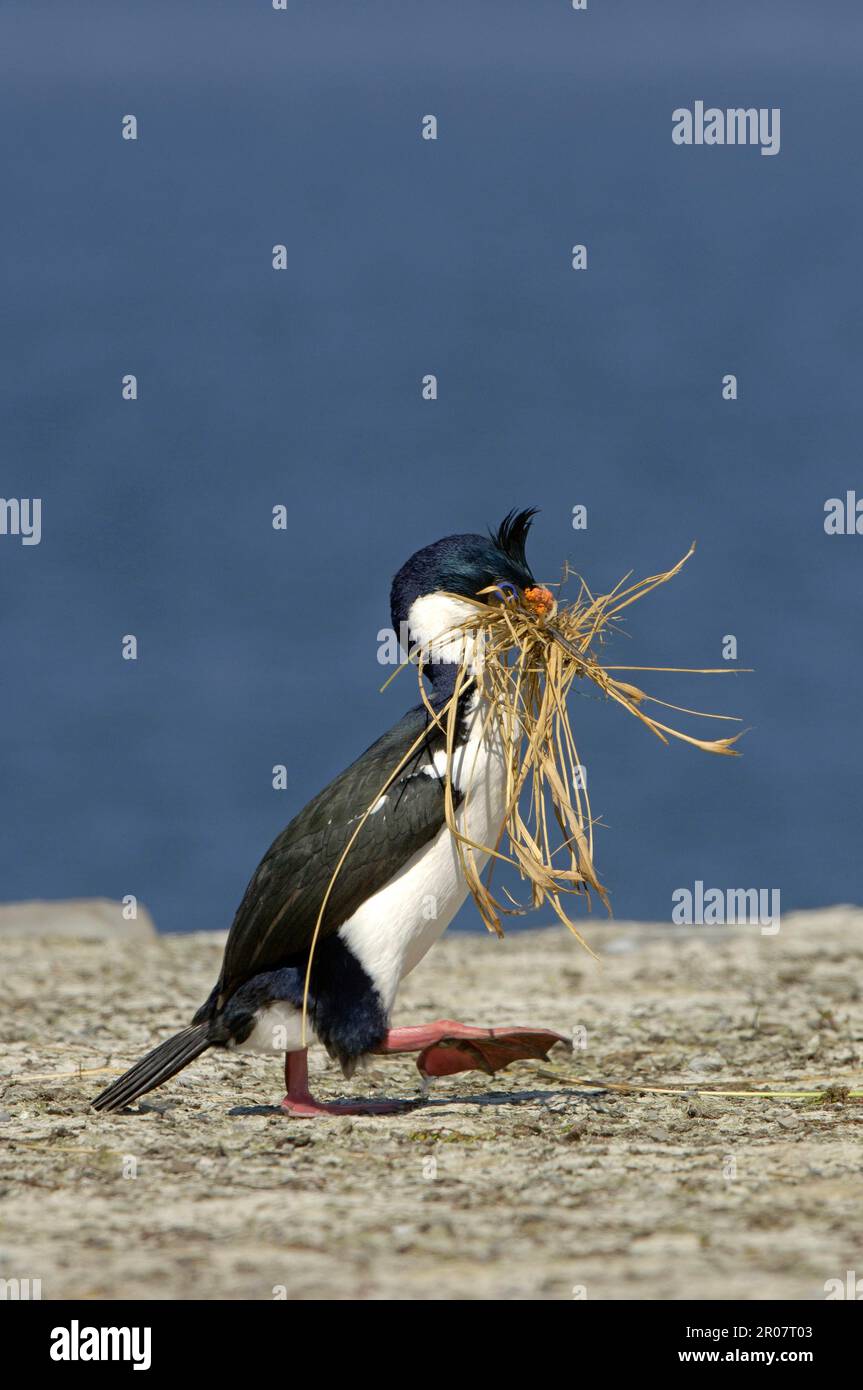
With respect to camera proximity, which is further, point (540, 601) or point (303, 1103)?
point (540, 601)

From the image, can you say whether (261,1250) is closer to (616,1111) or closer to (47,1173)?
(47,1173)

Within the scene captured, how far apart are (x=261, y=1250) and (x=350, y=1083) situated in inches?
121

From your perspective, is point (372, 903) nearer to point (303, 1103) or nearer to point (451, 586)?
point (303, 1103)

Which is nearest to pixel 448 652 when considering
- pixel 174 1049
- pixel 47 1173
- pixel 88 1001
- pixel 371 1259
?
pixel 174 1049

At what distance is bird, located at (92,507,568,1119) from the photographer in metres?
6.15

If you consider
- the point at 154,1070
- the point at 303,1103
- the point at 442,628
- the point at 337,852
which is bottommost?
the point at 303,1103

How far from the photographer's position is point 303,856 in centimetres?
629

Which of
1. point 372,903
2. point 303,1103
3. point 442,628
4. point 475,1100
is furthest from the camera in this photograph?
point 475,1100

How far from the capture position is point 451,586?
6504 millimetres

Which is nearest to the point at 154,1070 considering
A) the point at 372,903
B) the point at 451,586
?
the point at 372,903

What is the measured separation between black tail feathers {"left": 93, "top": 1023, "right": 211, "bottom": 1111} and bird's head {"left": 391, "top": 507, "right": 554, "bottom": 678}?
5.30 feet

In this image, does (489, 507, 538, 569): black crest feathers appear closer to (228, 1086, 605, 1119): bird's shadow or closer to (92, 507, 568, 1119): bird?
(92, 507, 568, 1119): bird

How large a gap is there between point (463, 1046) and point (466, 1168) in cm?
107

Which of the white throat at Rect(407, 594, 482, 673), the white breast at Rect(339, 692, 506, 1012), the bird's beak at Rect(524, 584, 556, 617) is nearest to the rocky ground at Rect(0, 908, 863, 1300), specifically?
the white breast at Rect(339, 692, 506, 1012)
